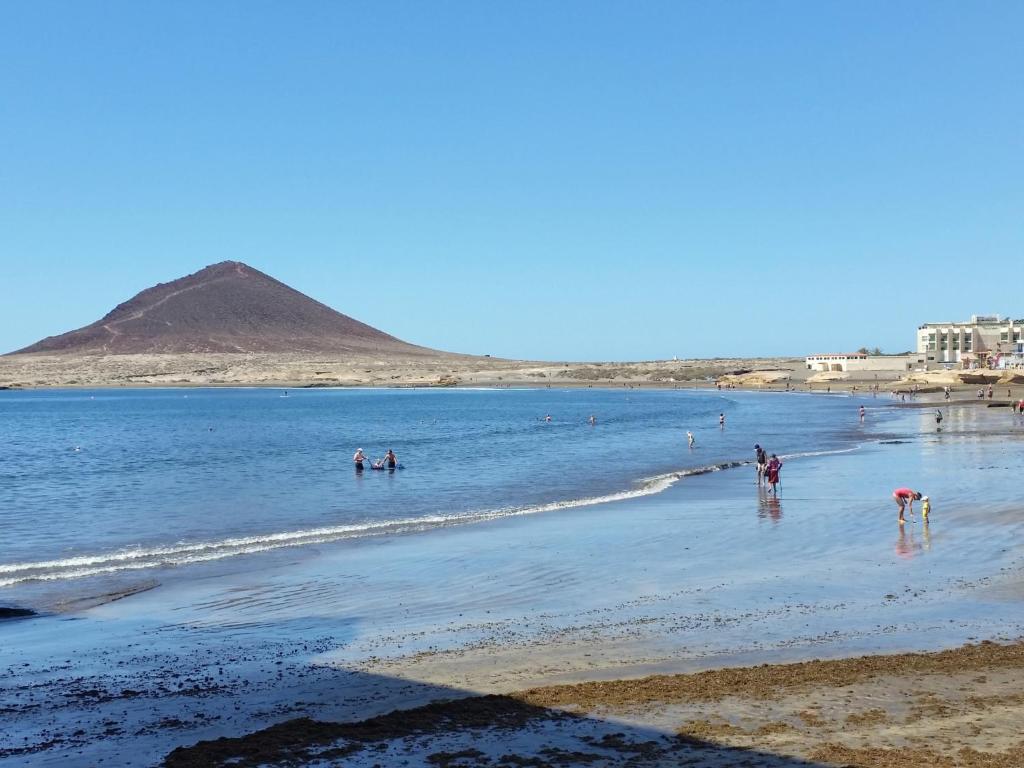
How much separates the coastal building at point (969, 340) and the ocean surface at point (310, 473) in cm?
4559

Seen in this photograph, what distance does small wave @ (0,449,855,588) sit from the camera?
18219 millimetres

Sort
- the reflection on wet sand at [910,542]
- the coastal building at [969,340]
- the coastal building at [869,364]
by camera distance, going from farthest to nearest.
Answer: the coastal building at [869,364] → the coastal building at [969,340] → the reflection on wet sand at [910,542]

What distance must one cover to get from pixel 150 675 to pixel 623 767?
6128 mm

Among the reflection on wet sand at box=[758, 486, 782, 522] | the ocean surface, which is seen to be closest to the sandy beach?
the ocean surface

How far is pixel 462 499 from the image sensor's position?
94.9 ft

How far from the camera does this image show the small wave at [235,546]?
18219mm

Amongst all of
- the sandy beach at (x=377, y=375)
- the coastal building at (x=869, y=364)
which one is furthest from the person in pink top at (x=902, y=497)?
the sandy beach at (x=377, y=375)

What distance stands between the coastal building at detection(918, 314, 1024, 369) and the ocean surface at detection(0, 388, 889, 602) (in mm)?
45593

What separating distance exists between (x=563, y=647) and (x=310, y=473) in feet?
91.4

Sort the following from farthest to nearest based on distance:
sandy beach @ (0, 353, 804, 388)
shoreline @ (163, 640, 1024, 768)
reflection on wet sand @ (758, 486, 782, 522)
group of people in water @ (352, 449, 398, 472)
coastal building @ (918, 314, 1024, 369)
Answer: sandy beach @ (0, 353, 804, 388) < coastal building @ (918, 314, 1024, 369) < group of people in water @ (352, 449, 398, 472) < reflection on wet sand @ (758, 486, 782, 522) < shoreline @ (163, 640, 1024, 768)

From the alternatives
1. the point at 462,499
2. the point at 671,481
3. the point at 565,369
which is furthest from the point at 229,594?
the point at 565,369

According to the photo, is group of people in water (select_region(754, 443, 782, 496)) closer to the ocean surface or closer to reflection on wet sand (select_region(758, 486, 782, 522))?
reflection on wet sand (select_region(758, 486, 782, 522))

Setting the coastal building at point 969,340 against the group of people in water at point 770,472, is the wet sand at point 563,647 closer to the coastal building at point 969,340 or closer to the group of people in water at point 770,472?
the group of people in water at point 770,472

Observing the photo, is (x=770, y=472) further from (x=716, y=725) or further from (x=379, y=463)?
(x=716, y=725)
